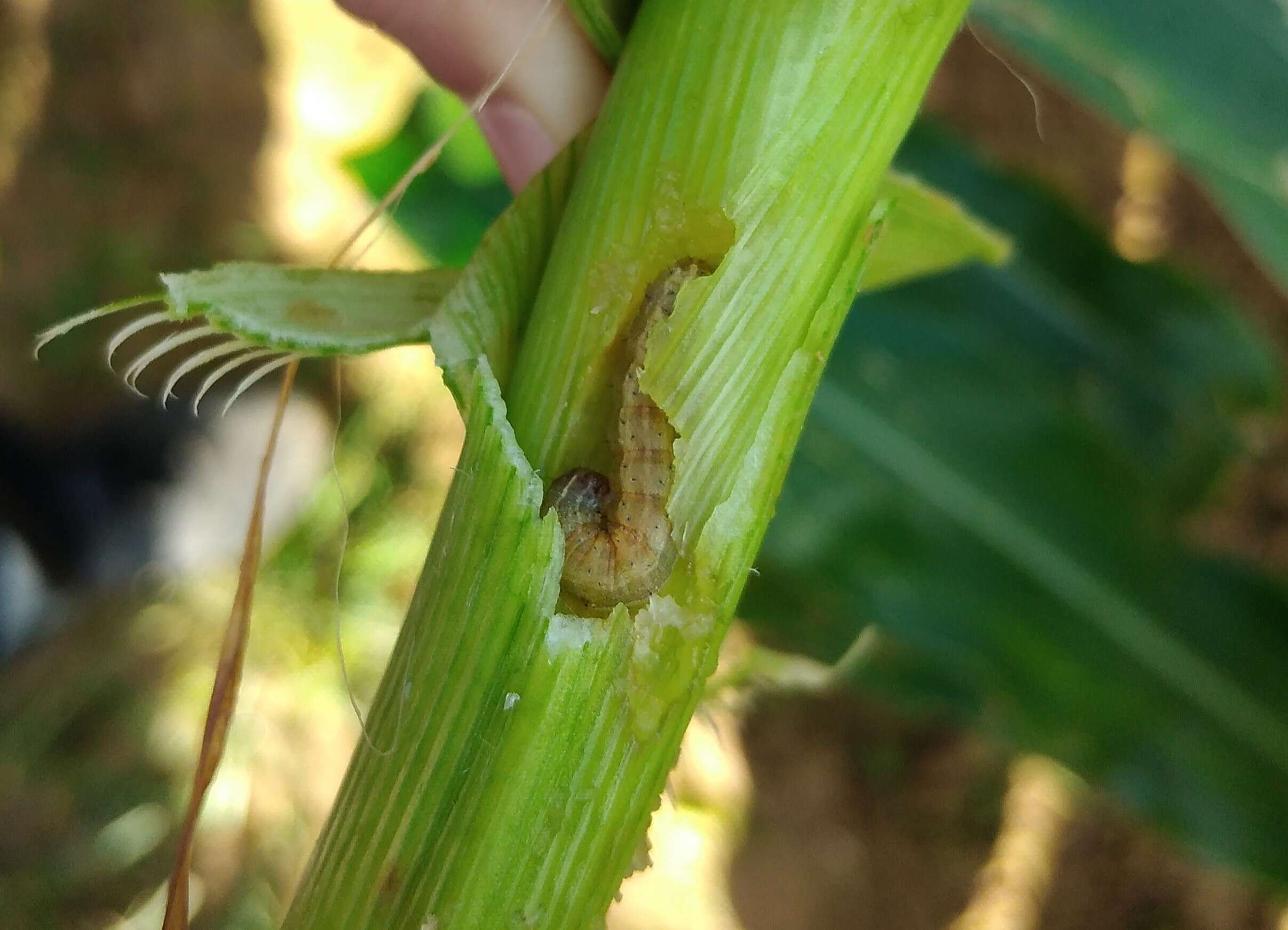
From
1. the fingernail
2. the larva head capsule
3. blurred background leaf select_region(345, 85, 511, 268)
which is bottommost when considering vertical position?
the larva head capsule

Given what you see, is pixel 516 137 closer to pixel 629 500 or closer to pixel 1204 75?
pixel 629 500

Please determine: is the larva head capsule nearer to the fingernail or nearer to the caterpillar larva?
the caterpillar larva

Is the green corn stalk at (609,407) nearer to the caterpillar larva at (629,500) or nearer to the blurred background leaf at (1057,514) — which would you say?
the caterpillar larva at (629,500)

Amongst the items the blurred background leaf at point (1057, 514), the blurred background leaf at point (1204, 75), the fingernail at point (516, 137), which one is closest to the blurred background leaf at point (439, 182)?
the fingernail at point (516, 137)

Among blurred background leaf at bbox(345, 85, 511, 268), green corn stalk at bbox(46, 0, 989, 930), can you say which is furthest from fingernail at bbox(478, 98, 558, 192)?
blurred background leaf at bbox(345, 85, 511, 268)

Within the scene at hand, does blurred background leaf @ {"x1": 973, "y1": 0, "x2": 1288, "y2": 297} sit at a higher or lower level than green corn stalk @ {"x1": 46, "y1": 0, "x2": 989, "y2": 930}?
higher

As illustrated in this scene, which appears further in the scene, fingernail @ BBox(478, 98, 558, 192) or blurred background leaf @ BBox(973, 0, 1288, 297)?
fingernail @ BBox(478, 98, 558, 192)

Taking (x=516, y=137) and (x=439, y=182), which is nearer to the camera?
(x=516, y=137)

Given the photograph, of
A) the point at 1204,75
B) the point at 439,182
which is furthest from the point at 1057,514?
the point at 439,182
